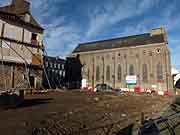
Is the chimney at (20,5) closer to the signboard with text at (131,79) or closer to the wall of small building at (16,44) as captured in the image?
the wall of small building at (16,44)

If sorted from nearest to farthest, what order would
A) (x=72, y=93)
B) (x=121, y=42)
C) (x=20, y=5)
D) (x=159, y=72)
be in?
(x=72, y=93)
(x=20, y=5)
(x=159, y=72)
(x=121, y=42)

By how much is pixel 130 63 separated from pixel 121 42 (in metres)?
9.62

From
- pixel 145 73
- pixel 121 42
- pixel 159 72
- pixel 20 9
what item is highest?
pixel 121 42

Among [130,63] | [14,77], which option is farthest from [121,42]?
[14,77]

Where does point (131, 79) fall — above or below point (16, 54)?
below

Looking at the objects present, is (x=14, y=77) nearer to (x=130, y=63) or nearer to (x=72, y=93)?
(x=72, y=93)

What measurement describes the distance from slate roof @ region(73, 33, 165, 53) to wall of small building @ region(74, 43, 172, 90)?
1816 mm

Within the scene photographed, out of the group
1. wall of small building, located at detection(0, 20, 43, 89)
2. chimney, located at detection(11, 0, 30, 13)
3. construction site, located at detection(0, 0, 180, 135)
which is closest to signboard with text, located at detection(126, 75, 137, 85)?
construction site, located at detection(0, 0, 180, 135)

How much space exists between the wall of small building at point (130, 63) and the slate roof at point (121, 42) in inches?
71.5

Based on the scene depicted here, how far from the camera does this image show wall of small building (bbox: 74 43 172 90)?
55.2 meters

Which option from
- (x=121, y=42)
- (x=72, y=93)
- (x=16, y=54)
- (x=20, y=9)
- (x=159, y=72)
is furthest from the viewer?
(x=121, y=42)

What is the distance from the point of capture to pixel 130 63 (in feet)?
202

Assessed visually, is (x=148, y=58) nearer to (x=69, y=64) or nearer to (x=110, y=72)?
(x=110, y=72)

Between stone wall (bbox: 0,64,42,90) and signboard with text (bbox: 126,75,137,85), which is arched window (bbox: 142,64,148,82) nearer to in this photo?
signboard with text (bbox: 126,75,137,85)
